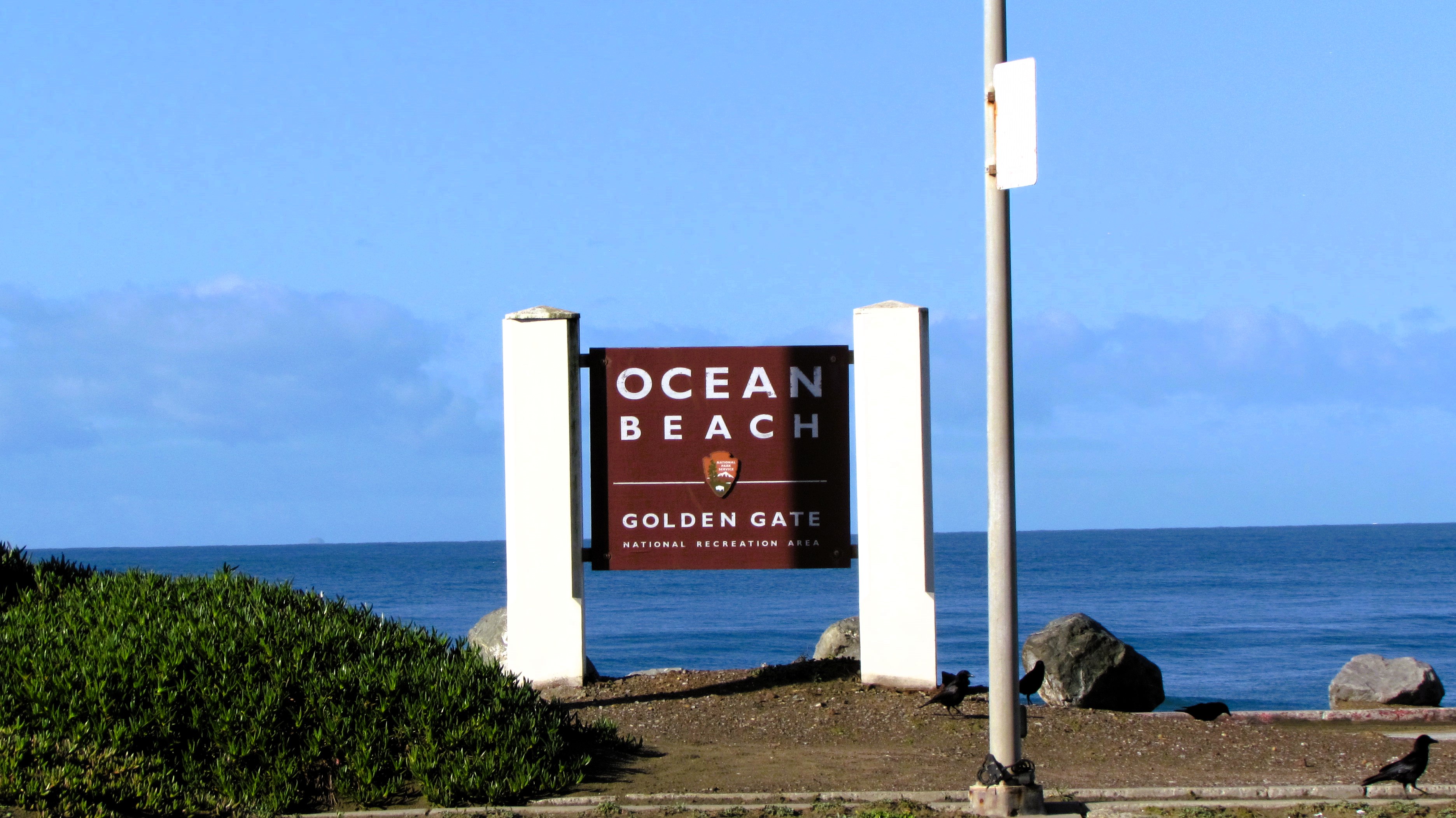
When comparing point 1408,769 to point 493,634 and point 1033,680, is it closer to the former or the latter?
point 1033,680

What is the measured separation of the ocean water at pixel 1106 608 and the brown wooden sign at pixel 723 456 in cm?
294

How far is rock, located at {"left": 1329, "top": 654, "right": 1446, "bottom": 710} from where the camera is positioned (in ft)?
49.3

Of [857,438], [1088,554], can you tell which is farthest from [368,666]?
[1088,554]

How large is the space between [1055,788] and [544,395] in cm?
621

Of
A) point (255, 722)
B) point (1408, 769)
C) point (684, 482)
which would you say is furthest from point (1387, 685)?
point (255, 722)

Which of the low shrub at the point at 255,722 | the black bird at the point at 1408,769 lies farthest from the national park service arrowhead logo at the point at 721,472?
the black bird at the point at 1408,769

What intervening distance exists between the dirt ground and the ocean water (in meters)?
2.22

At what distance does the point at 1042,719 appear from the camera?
34.9 ft

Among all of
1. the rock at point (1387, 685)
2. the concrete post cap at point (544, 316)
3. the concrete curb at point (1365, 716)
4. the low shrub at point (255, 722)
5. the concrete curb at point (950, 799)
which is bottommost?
the rock at point (1387, 685)

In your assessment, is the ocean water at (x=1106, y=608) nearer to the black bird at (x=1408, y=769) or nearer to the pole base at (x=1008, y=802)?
the pole base at (x=1008, y=802)

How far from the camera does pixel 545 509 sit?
12.1 m

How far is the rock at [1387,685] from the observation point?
592 inches

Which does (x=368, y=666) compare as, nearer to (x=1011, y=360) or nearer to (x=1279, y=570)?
(x=1011, y=360)

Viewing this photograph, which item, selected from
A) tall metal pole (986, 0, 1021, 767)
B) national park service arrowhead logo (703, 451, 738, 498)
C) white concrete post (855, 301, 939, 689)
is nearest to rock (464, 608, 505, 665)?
national park service arrowhead logo (703, 451, 738, 498)
